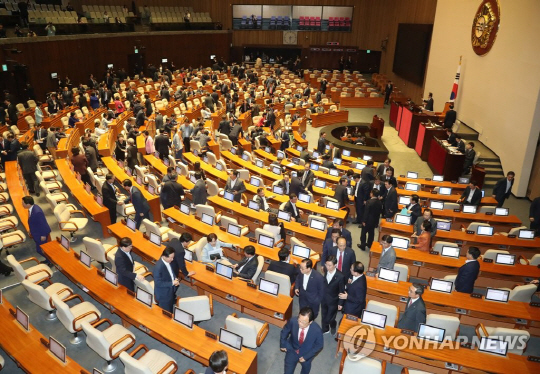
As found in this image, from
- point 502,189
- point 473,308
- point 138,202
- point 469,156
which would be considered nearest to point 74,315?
point 138,202

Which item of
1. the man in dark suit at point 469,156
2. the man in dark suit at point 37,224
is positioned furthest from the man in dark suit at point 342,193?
the man in dark suit at point 37,224

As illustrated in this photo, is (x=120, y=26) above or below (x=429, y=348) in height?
above

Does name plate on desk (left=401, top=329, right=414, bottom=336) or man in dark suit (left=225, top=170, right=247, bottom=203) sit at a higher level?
man in dark suit (left=225, top=170, right=247, bottom=203)

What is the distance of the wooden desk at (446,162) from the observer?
41.3 feet

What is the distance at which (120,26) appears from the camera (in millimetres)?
23969

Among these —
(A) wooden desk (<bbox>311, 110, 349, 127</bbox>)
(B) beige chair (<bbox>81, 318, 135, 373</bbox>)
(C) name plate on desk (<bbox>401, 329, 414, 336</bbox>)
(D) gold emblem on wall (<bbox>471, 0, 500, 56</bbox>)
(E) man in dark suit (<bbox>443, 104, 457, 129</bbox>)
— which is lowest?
(B) beige chair (<bbox>81, 318, 135, 373</bbox>)

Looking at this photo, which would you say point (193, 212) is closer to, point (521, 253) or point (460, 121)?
point (521, 253)

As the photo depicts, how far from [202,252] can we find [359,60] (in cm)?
2917

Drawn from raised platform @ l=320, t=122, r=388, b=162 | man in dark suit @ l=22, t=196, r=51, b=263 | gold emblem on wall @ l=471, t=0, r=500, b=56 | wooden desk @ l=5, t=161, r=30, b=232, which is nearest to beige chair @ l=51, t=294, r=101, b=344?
man in dark suit @ l=22, t=196, r=51, b=263

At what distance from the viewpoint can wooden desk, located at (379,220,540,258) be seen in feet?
27.5

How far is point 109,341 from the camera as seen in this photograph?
215 inches

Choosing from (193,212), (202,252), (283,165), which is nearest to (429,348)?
(202,252)

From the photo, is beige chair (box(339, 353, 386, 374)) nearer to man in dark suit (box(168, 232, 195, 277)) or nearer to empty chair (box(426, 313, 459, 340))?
empty chair (box(426, 313, 459, 340))

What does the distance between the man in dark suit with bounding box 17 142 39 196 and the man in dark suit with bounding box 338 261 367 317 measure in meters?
8.80
